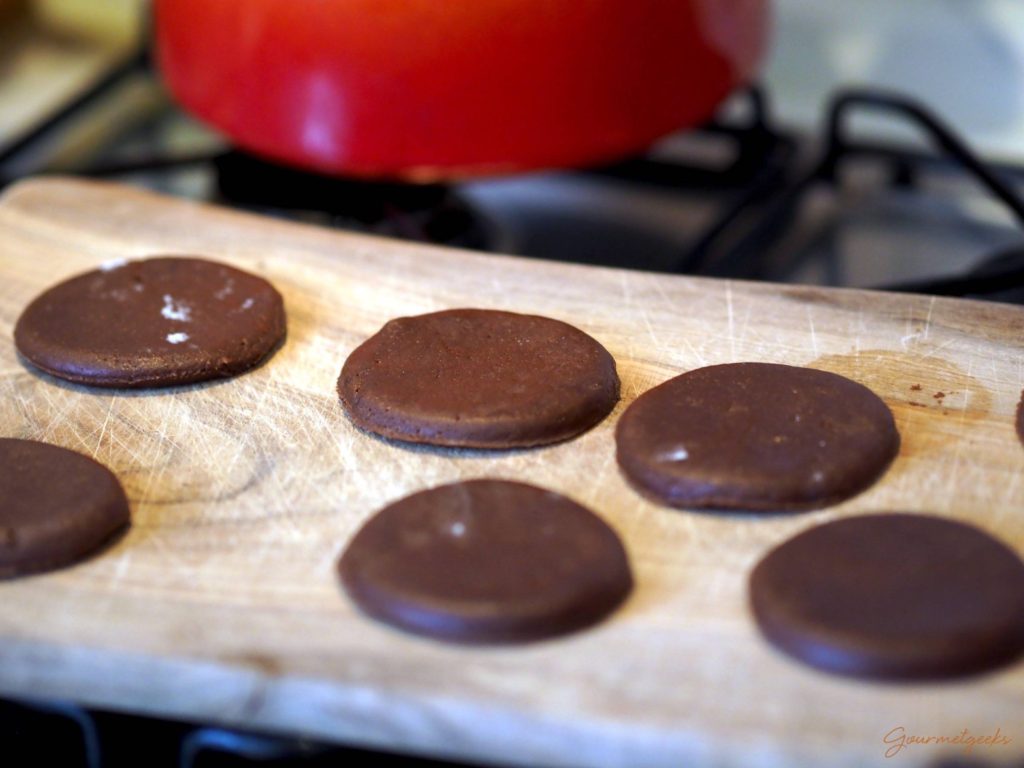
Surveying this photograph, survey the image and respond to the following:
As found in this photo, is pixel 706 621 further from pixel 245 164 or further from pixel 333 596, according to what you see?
pixel 245 164

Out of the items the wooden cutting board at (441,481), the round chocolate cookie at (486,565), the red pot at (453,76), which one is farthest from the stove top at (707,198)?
the round chocolate cookie at (486,565)

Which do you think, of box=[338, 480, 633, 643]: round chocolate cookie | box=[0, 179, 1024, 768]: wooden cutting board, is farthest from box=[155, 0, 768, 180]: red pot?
box=[338, 480, 633, 643]: round chocolate cookie

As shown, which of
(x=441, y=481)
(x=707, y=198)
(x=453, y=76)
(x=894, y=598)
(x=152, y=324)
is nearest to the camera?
(x=894, y=598)

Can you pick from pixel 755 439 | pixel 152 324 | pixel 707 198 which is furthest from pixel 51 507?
pixel 707 198

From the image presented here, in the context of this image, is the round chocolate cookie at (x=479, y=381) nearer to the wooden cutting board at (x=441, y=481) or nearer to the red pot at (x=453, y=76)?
the wooden cutting board at (x=441, y=481)

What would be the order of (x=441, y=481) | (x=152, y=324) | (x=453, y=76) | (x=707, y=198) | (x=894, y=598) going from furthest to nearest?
(x=707, y=198)
(x=453, y=76)
(x=152, y=324)
(x=441, y=481)
(x=894, y=598)

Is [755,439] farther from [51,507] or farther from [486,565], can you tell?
[51,507]

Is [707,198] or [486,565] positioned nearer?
[486,565]
